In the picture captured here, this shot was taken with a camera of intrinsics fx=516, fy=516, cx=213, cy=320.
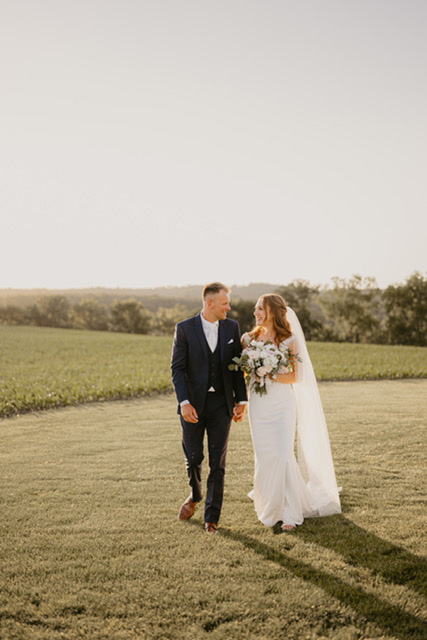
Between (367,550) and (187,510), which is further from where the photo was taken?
(187,510)

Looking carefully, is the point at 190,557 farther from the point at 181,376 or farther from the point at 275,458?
the point at 181,376

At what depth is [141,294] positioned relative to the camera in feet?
411

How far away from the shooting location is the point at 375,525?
5.76 metres

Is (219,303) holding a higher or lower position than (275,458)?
higher

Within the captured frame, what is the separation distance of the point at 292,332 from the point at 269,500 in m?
1.97

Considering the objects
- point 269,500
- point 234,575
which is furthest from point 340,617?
point 269,500

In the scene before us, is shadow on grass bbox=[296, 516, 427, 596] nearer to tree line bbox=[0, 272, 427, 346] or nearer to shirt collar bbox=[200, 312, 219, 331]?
shirt collar bbox=[200, 312, 219, 331]

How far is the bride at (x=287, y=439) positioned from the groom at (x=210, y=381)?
0.42 meters

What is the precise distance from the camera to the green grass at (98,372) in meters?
15.4

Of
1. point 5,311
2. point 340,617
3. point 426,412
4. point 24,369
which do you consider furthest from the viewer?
point 5,311

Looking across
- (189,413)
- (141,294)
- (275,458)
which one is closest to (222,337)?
(189,413)

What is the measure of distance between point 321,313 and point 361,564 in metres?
60.6

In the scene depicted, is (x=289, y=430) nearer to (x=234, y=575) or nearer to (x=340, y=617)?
(x=234, y=575)

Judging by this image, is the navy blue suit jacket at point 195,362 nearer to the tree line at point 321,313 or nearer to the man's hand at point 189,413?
the man's hand at point 189,413
